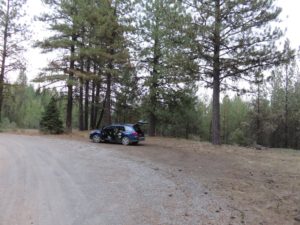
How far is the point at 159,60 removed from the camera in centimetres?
2816

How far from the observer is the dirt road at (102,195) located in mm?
6594

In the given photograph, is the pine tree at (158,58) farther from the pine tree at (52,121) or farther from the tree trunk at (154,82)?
the pine tree at (52,121)

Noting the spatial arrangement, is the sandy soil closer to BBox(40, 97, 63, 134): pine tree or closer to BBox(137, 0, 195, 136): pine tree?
BBox(137, 0, 195, 136): pine tree

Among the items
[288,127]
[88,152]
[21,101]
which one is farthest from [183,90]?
[21,101]

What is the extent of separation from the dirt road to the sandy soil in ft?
0.07

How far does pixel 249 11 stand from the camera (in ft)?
62.1

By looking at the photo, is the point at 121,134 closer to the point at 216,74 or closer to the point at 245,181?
the point at 216,74

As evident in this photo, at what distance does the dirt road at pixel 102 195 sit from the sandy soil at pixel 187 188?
0.07 feet

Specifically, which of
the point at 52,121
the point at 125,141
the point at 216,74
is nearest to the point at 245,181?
the point at 216,74

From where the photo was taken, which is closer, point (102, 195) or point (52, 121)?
point (102, 195)

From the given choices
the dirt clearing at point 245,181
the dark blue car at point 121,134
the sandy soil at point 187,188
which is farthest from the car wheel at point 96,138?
the sandy soil at point 187,188

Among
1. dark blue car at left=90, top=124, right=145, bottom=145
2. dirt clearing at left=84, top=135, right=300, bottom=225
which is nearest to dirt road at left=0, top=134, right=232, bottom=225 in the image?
dirt clearing at left=84, top=135, right=300, bottom=225

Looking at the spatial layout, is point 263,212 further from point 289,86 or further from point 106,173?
point 289,86

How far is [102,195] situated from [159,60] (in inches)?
821
